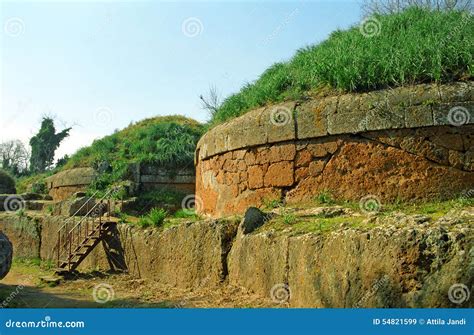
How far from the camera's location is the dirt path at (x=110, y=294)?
229 inches

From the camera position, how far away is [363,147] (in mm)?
6320

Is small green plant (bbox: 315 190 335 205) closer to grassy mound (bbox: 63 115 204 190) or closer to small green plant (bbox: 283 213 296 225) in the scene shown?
small green plant (bbox: 283 213 296 225)

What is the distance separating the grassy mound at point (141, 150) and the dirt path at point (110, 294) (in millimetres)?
5956

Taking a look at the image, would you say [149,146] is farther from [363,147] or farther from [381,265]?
[381,265]

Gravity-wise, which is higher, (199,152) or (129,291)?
(199,152)

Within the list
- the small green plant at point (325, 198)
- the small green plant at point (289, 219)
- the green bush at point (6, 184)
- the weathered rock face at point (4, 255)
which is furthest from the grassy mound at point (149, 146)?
the small green plant at point (289, 219)

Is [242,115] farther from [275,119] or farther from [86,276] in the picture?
[86,276]

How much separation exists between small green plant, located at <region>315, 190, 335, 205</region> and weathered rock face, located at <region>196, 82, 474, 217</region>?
0.21 ft

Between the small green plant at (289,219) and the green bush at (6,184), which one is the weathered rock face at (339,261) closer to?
the small green plant at (289,219)

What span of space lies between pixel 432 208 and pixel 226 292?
270 centimetres

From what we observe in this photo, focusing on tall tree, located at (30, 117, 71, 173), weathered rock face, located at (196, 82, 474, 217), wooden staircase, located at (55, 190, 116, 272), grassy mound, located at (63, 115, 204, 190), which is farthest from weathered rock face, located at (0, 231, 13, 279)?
tall tree, located at (30, 117, 71, 173)

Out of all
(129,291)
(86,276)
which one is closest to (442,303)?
(129,291)

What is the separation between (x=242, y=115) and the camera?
8.14 metres

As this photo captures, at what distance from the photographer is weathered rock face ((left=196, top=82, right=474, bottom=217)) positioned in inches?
234
